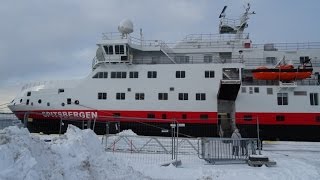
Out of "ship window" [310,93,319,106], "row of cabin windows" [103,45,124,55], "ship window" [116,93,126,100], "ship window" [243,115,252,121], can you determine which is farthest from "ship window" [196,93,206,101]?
"ship window" [310,93,319,106]

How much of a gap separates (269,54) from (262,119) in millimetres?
6315

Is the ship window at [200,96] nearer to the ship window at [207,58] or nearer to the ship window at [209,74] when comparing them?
the ship window at [209,74]

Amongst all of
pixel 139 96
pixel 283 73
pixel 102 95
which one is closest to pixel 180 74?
pixel 139 96

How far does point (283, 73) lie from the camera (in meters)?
25.9

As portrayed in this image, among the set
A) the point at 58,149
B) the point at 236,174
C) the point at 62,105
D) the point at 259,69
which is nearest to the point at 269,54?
the point at 259,69

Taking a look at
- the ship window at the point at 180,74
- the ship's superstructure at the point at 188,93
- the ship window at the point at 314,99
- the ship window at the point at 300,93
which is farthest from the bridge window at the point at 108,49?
the ship window at the point at 314,99

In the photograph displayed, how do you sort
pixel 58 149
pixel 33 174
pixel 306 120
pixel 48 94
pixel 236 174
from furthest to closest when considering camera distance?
pixel 48 94
pixel 306 120
pixel 236 174
pixel 58 149
pixel 33 174

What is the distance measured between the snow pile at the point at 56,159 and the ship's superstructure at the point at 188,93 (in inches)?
633

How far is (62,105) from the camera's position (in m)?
26.8

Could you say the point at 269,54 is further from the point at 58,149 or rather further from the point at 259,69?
the point at 58,149

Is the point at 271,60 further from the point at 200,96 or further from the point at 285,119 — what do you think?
the point at 200,96

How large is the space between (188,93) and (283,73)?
23.9ft

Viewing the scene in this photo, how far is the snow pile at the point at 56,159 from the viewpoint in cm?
642

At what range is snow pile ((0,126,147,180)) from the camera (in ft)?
21.1
